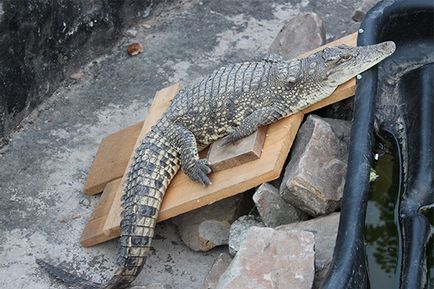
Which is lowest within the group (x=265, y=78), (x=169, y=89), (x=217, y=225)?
(x=217, y=225)

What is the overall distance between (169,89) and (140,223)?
1071 millimetres

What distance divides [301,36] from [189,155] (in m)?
1.33

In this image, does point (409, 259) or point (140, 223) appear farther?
point (140, 223)

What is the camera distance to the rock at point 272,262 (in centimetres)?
287

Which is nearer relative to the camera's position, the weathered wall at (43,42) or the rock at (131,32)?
the weathered wall at (43,42)

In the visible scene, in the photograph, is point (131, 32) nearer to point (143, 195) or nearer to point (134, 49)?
point (134, 49)

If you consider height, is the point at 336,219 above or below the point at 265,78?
below

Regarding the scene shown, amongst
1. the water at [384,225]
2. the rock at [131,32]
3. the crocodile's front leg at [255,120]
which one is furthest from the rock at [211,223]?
the rock at [131,32]

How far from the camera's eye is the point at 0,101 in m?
4.34

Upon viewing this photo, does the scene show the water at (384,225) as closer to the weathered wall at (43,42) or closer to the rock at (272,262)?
the rock at (272,262)

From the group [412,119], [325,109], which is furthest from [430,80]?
[325,109]

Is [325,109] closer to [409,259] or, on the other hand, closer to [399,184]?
[399,184]

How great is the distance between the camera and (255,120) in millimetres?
3607

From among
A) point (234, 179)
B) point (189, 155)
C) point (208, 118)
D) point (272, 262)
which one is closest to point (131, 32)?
point (208, 118)
